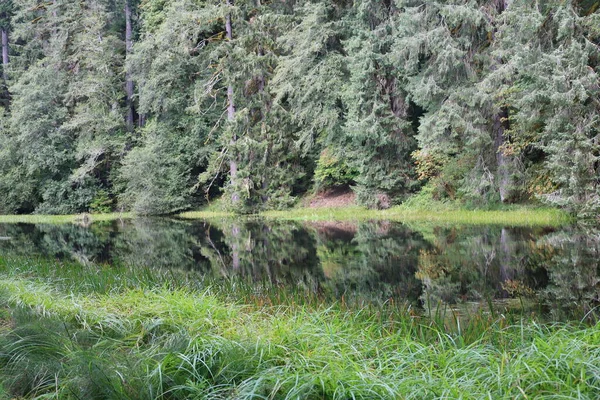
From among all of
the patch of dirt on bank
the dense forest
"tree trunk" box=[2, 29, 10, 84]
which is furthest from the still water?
Answer: "tree trunk" box=[2, 29, 10, 84]

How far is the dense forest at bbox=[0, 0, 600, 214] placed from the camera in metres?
15.3

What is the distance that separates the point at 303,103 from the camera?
23.9 metres

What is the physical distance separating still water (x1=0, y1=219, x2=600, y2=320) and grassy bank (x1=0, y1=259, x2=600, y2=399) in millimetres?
715

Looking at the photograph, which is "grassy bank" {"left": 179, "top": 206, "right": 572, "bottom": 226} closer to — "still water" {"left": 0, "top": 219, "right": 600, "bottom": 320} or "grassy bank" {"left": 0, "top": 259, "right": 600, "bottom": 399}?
"still water" {"left": 0, "top": 219, "right": 600, "bottom": 320}

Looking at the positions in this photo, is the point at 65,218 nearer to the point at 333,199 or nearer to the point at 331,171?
the point at 333,199

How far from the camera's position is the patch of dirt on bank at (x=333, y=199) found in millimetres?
24264

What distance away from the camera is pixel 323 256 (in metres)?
10.2

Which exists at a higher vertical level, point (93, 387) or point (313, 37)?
point (313, 37)

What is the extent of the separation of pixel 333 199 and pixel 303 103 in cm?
460

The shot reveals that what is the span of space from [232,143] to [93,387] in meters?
23.6

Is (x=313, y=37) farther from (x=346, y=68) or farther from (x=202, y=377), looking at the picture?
(x=202, y=377)

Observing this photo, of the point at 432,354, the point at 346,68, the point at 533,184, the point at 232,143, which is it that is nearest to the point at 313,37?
the point at 346,68

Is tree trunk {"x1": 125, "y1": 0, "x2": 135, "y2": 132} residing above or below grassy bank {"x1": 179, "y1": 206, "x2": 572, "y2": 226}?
above

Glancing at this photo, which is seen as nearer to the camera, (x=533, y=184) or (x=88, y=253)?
(x=88, y=253)
